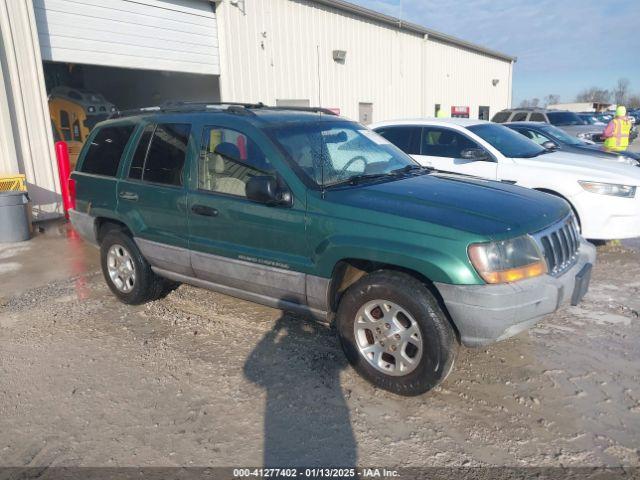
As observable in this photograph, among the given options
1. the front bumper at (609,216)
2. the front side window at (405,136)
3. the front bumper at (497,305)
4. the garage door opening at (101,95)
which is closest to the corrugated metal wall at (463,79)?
the garage door opening at (101,95)

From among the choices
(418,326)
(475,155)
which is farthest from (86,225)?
(475,155)

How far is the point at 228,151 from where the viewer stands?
4.02 metres

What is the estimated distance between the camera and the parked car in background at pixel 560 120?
17500mm

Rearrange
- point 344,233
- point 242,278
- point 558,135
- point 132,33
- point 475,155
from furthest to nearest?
point 132,33 < point 558,135 < point 475,155 < point 242,278 < point 344,233

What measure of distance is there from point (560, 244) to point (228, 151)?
255cm

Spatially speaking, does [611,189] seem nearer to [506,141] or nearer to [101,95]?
[506,141]

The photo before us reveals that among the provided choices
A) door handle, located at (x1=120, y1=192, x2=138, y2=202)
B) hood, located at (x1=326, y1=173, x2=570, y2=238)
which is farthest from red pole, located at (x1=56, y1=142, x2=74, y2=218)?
hood, located at (x1=326, y1=173, x2=570, y2=238)

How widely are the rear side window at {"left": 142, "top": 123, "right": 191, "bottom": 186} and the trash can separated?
4524 mm

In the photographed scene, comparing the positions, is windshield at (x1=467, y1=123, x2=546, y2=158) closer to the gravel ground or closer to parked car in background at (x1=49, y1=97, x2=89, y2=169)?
the gravel ground

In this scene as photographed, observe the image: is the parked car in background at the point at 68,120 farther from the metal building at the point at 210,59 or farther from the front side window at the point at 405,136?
the front side window at the point at 405,136

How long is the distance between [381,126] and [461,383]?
4.86m

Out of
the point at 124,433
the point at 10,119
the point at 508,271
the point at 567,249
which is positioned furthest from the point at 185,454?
the point at 10,119

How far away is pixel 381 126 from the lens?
755cm

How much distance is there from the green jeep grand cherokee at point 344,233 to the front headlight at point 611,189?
239 centimetres
